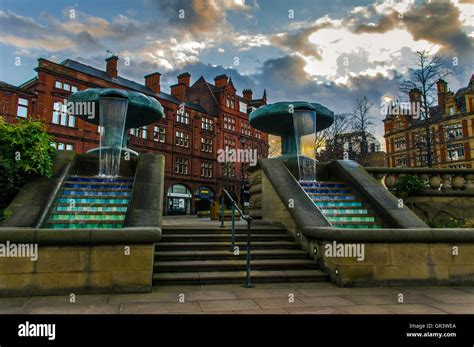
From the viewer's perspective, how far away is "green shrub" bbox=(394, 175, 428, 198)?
10.5m

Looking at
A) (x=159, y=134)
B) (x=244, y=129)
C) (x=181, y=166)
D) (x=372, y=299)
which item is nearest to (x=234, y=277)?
(x=372, y=299)

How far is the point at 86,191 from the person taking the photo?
30.8 feet

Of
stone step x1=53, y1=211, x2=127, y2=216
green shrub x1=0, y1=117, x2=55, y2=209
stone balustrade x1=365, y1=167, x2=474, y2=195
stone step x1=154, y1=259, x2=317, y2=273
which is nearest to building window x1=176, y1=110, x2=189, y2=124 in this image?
stone balustrade x1=365, y1=167, x2=474, y2=195

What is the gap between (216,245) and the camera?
7922mm

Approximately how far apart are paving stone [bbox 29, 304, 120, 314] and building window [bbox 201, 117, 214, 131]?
158 ft

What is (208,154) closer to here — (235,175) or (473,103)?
(235,175)

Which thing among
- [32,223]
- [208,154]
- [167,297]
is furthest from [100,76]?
[167,297]

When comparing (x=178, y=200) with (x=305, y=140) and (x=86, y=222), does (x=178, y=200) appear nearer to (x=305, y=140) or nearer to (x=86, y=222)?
(x=305, y=140)

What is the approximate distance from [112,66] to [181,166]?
15331 mm

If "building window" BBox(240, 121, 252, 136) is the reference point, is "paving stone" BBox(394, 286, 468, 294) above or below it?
below

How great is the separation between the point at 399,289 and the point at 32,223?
23.2ft

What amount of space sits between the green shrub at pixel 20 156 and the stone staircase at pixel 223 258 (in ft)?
11.7

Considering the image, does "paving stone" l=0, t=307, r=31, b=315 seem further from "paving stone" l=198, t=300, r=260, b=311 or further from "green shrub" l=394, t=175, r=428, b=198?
"green shrub" l=394, t=175, r=428, b=198

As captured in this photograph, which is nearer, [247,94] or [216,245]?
[216,245]
